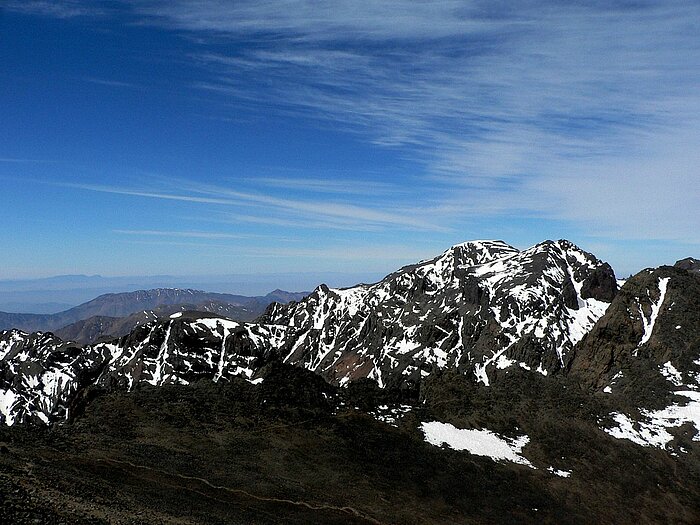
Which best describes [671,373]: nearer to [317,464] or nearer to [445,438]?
[445,438]

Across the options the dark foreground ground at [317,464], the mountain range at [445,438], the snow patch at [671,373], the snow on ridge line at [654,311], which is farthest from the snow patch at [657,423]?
the snow on ridge line at [654,311]

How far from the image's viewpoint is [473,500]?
44375 mm

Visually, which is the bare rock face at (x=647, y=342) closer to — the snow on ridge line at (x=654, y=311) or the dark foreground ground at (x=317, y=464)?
the snow on ridge line at (x=654, y=311)

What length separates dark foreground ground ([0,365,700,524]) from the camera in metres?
33.2

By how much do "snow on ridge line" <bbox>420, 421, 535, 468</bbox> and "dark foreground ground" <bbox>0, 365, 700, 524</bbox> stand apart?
1402mm

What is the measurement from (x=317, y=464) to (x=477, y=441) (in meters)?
22.3

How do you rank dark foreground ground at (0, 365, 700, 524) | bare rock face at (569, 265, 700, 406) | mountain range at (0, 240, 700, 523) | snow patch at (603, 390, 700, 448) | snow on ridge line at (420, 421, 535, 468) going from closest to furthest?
dark foreground ground at (0, 365, 700, 524) → mountain range at (0, 240, 700, 523) → snow on ridge line at (420, 421, 535, 468) → snow patch at (603, 390, 700, 448) → bare rock face at (569, 265, 700, 406)

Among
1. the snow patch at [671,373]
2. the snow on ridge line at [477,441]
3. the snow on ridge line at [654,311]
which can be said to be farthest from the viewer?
the snow on ridge line at [654,311]

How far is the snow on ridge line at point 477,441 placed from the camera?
2199 inches

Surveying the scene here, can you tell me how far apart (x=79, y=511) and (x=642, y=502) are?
5203 cm

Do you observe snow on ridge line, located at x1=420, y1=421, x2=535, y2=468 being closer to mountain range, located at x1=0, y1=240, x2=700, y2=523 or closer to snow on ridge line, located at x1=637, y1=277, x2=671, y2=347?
mountain range, located at x1=0, y1=240, x2=700, y2=523

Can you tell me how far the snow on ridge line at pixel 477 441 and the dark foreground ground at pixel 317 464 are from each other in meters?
1.40

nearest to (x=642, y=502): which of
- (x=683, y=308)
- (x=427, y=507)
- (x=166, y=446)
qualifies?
(x=427, y=507)

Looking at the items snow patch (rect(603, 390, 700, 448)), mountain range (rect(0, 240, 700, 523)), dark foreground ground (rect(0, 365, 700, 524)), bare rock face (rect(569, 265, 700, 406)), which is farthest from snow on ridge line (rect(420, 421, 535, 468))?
bare rock face (rect(569, 265, 700, 406))
